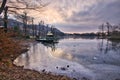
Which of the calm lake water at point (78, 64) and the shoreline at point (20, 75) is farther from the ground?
the shoreline at point (20, 75)

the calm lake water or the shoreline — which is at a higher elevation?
the shoreline

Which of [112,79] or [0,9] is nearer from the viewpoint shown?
[0,9]

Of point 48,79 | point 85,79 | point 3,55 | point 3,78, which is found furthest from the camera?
point 85,79

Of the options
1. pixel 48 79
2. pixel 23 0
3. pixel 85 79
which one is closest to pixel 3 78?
pixel 48 79

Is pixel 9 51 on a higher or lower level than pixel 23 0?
lower

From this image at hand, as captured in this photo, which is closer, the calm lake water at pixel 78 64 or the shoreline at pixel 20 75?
the shoreline at pixel 20 75

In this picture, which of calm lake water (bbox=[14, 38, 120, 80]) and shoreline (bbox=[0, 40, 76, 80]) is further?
Answer: calm lake water (bbox=[14, 38, 120, 80])

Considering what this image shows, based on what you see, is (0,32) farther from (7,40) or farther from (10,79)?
(10,79)

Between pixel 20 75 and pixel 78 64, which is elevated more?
pixel 20 75

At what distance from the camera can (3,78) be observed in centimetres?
1287

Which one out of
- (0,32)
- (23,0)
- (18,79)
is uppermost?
(23,0)

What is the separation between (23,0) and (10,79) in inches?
177

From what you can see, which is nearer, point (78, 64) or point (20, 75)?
point (20, 75)

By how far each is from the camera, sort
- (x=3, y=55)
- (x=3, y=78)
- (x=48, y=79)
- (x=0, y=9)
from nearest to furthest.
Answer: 1. (x=3, y=78)
2. (x=0, y=9)
3. (x=48, y=79)
4. (x=3, y=55)
